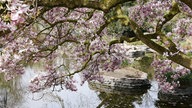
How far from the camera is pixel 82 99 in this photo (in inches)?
762

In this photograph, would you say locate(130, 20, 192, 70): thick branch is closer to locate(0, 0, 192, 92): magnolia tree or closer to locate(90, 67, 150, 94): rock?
locate(0, 0, 192, 92): magnolia tree

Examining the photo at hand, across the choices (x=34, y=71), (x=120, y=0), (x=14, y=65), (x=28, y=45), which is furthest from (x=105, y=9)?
(x=34, y=71)

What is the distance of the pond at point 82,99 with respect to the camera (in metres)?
18.4

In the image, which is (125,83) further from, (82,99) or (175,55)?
(175,55)

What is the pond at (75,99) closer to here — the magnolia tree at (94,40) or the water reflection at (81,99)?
the water reflection at (81,99)

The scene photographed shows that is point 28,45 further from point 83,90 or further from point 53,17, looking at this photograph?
point 83,90

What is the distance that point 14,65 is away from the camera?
10.4 m

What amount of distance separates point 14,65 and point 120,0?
4.03 meters

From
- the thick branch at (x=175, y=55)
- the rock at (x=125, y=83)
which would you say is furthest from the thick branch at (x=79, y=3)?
the rock at (x=125, y=83)

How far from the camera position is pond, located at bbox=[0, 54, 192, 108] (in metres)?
18.4

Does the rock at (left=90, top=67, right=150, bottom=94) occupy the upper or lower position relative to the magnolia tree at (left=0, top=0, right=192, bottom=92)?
lower

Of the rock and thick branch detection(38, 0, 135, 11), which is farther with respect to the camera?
the rock

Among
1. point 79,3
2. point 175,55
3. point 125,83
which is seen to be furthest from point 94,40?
point 125,83

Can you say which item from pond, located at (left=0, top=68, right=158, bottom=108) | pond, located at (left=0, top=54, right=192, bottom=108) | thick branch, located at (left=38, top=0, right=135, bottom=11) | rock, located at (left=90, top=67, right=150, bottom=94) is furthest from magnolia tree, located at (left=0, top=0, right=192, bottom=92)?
rock, located at (left=90, top=67, right=150, bottom=94)
